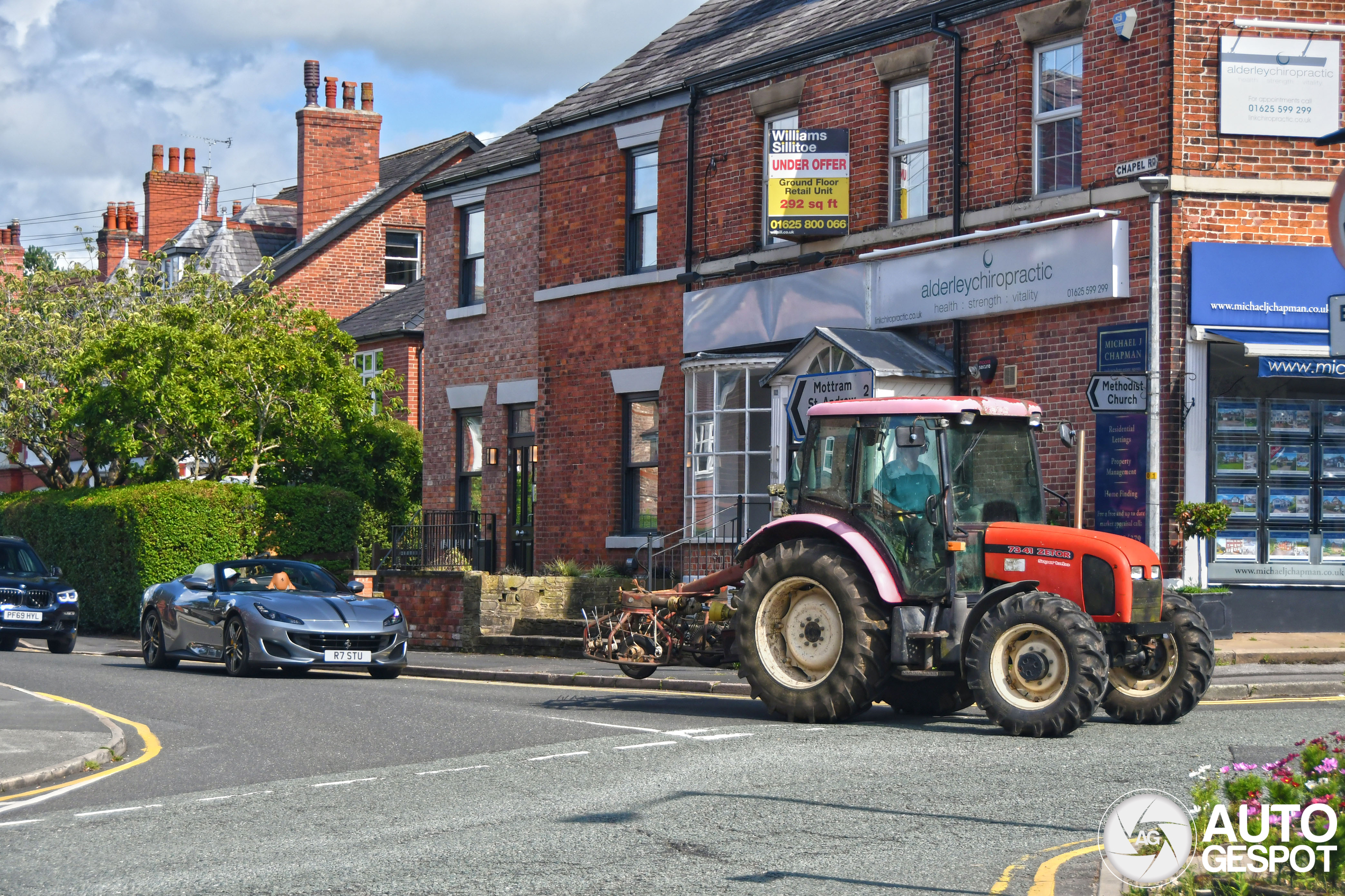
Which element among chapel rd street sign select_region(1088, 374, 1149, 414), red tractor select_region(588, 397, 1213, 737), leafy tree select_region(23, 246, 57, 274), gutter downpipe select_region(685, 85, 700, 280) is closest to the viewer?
red tractor select_region(588, 397, 1213, 737)

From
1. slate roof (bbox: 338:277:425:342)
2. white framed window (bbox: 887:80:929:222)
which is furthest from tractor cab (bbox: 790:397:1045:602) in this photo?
slate roof (bbox: 338:277:425:342)

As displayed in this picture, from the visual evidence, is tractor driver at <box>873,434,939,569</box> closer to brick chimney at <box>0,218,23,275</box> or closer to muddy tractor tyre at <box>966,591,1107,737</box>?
muddy tractor tyre at <box>966,591,1107,737</box>

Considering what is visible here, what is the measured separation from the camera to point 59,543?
2995 centimetres

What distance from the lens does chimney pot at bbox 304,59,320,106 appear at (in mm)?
41809

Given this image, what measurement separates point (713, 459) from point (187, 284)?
51.8ft

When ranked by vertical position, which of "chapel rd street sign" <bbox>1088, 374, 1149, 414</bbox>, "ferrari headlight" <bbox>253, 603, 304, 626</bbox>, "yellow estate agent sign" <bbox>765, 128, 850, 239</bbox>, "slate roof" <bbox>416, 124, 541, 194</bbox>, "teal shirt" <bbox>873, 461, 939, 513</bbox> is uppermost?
"slate roof" <bbox>416, 124, 541, 194</bbox>

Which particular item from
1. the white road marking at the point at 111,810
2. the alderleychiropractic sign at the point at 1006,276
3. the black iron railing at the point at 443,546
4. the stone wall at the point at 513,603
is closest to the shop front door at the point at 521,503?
the black iron railing at the point at 443,546

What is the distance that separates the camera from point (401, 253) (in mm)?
41906

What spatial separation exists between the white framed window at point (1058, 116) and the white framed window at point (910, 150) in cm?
154

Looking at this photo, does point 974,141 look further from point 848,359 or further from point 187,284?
point 187,284

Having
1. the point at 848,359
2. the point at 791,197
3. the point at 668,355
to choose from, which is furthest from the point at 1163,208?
the point at 668,355

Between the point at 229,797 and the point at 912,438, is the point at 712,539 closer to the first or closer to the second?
the point at 912,438

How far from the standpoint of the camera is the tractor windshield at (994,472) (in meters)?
11.6

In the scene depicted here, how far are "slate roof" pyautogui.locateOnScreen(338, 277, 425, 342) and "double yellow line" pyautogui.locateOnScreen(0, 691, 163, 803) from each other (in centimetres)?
1940
